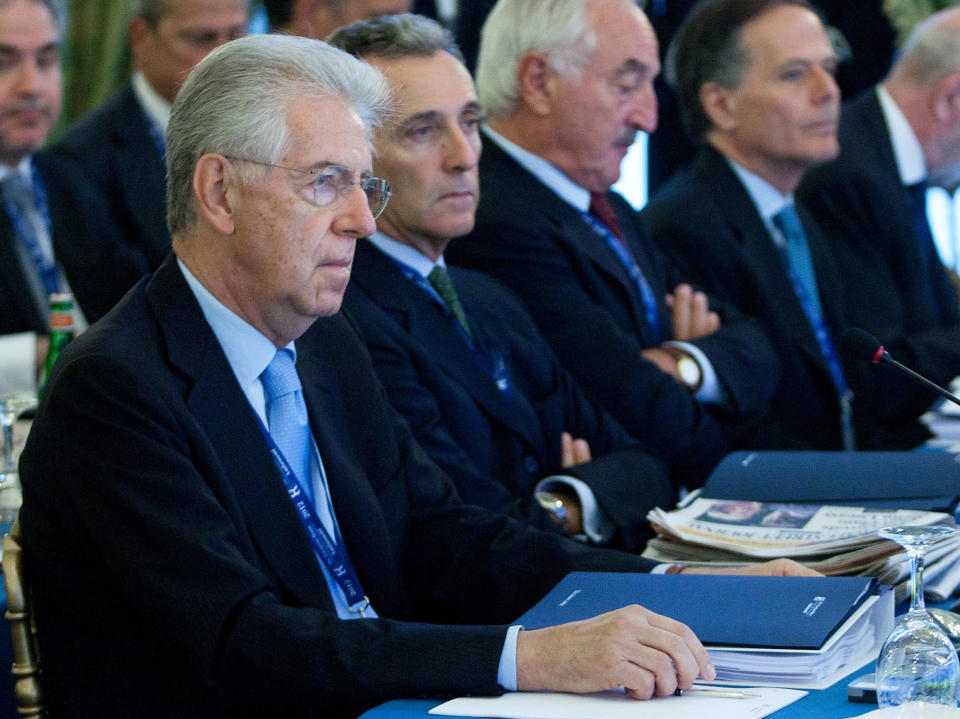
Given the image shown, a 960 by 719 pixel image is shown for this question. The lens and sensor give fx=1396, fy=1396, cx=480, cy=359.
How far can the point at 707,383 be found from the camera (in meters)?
3.30

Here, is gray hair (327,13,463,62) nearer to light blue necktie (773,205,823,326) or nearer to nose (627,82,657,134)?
nose (627,82,657,134)

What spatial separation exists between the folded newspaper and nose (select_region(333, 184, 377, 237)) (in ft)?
2.08

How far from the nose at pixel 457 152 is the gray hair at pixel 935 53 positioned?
2.29 metres

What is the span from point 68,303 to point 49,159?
0.89 metres

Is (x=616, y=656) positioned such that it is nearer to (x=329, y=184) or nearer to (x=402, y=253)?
(x=329, y=184)

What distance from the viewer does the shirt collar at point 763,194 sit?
159 inches

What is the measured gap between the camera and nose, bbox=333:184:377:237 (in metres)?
1.99

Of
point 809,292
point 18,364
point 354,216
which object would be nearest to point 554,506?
point 354,216

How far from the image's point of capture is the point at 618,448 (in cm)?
304

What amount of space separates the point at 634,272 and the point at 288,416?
63.2 inches

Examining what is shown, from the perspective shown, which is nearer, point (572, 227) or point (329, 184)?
point (329, 184)

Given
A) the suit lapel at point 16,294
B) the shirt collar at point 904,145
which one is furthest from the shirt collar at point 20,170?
the shirt collar at point 904,145

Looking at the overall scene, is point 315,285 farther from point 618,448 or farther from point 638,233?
point 638,233

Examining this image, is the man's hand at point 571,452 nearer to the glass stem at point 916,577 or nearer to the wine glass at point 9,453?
the wine glass at point 9,453
